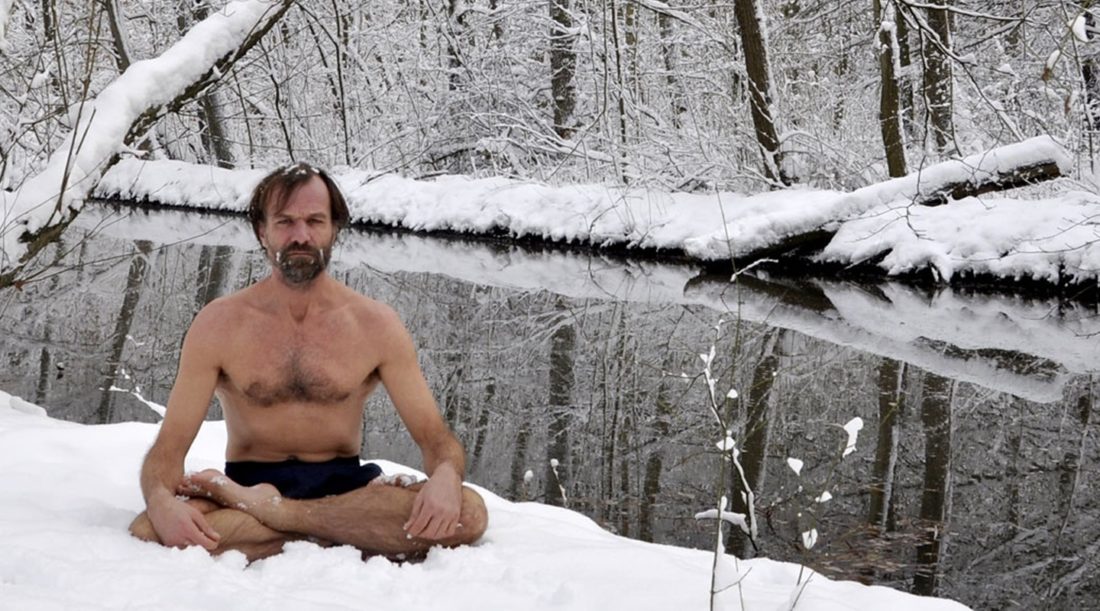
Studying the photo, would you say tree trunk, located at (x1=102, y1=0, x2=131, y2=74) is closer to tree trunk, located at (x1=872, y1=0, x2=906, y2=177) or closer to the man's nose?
the man's nose

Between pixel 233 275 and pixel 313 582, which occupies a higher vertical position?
pixel 233 275

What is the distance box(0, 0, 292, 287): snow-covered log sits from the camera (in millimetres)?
4543

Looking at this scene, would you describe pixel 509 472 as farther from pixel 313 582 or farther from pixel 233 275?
pixel 233 275

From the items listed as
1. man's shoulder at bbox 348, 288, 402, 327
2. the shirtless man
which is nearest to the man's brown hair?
the shirtless man

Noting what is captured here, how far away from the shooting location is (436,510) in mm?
3035

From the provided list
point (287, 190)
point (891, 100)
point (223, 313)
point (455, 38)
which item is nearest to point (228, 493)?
point (223, 313)

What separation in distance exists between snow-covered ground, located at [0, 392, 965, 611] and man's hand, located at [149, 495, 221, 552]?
0.11ft

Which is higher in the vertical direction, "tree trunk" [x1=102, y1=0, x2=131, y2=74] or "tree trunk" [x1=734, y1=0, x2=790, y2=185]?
"tree trunk" [x1=734, y1=0, x2=790, y2=185]

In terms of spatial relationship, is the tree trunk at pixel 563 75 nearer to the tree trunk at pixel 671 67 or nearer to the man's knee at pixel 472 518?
the tree trunk at pixel 671 67

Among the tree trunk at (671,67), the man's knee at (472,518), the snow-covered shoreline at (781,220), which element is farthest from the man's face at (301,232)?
the tree trunk at (671,67)

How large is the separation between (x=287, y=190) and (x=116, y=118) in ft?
5.81

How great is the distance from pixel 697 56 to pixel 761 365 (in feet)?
37.2

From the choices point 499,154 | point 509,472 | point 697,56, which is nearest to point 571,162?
point 499,154

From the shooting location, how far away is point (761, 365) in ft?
25.1
